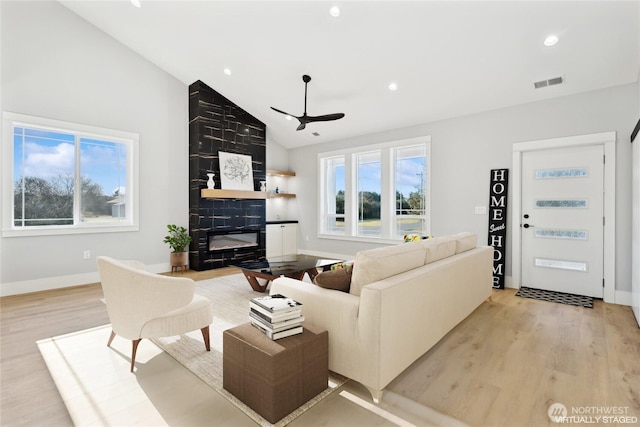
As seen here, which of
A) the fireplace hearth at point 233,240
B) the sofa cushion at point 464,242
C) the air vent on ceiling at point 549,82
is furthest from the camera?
the fireplace hearth at point 233,240

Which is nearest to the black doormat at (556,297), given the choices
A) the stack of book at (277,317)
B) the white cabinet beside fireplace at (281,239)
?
the stack of book at (277,317)

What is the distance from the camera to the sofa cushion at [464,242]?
321 cm

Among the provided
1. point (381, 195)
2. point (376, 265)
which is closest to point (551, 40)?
point (376, 265)

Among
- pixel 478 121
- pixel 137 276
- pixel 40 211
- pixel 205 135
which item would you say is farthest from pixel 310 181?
pixel 137 276

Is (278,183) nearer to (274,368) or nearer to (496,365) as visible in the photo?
(496,365)

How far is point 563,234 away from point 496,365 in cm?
287

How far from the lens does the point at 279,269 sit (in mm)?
3889

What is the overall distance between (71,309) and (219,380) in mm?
2611

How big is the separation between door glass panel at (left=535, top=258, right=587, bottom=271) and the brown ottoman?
3.90 meters

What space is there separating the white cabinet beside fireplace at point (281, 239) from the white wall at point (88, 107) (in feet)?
6.29

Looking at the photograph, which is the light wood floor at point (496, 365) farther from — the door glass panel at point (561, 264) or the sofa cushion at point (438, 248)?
the sofa cushion at point (438, 248)

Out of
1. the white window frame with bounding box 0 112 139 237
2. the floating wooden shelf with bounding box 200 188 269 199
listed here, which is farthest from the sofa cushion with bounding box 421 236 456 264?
the white window frame with bounding box 0 112 139 237

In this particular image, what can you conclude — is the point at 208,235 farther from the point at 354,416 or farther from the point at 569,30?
the point at 569,30

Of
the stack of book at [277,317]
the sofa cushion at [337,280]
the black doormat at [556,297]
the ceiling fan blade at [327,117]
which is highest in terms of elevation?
the ceiling fan blade at [327,117]
